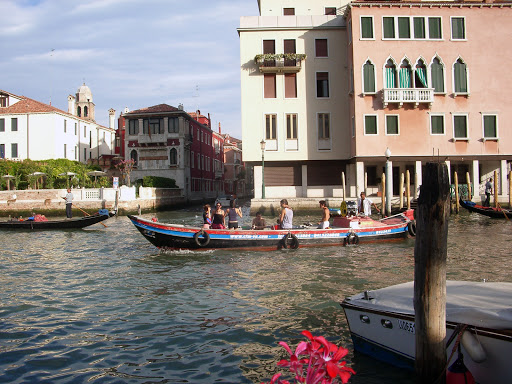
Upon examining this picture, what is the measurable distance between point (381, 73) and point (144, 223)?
20.2 metres

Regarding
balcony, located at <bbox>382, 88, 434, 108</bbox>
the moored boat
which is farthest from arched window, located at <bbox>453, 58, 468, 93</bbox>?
the moored boat

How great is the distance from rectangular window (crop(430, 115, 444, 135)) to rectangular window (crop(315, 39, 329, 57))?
8310 mm

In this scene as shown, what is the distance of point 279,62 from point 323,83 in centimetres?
349

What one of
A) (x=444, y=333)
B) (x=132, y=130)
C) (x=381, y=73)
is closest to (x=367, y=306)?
(x=444, y=333)

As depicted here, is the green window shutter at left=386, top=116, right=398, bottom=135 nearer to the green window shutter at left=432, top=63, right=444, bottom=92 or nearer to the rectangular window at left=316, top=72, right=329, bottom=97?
the green window shutter at left=432, top=63, right=444, bottom=92

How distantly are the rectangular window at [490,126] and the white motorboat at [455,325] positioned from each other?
26.1 metres

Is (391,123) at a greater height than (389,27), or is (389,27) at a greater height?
(389,27)

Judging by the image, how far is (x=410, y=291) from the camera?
557 centimetres

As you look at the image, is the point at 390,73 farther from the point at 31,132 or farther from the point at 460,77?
the point at 31,132

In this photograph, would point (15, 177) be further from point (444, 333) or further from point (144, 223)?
point (444, 333)

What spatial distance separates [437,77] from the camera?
93.4 ft

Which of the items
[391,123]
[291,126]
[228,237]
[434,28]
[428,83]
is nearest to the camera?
[228,237]

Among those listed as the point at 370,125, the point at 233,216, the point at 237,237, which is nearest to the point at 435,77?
the point at 370,125

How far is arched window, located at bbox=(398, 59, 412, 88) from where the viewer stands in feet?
93.8
